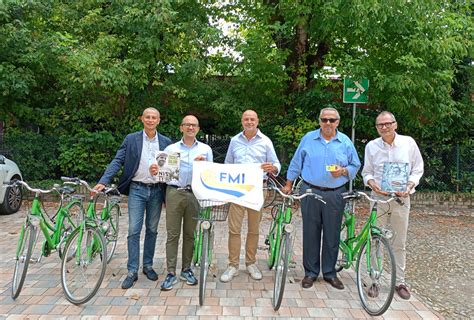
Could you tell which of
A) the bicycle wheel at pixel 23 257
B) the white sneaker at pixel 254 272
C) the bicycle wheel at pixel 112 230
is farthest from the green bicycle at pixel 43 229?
the white sneaker at pixel 254 272

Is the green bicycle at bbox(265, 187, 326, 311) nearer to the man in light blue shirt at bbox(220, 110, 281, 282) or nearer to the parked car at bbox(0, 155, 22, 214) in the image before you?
the man in light blue shirt at bbox(220, 110, 281, 282)

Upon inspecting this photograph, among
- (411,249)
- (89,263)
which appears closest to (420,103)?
(411,249)

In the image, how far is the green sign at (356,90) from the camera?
321 inches

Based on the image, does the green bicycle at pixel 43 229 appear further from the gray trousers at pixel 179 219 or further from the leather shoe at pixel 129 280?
the gray trousers at pixel 179 219

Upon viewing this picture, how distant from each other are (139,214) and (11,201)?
508 cm

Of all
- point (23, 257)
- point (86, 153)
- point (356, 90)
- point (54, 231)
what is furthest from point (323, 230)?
point (86, 153)

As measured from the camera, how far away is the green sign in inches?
321

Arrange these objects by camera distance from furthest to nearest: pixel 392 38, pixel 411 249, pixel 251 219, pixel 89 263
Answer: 1. pixel 392 38
2. pixel 411 249
3. pixel 251 219
4. pixel 89 263

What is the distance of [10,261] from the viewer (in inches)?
207

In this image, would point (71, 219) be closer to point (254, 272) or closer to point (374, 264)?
point (254, 272)

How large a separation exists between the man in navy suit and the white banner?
64 cm

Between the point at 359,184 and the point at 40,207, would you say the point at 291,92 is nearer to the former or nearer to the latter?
the point at 359,184

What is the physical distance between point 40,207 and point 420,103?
792 centimetres

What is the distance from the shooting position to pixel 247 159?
4.54m
